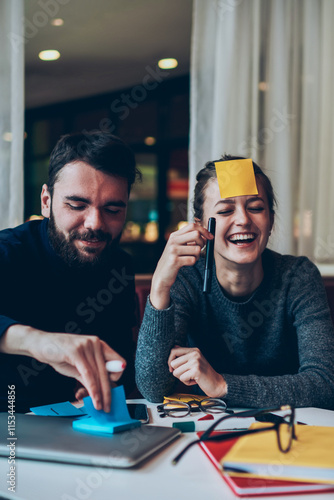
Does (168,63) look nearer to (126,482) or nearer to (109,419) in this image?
(109,419)

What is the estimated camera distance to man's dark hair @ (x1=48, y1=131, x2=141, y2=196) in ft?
4.48

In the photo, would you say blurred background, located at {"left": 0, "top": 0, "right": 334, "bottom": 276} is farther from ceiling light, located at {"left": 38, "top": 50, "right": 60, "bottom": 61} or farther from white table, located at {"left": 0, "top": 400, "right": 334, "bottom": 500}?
white table, located at {"left": 0, "top": 400, "right": 334, "bottom": 500}

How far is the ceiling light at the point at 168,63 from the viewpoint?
494cm

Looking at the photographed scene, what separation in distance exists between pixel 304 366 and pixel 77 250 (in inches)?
25.4

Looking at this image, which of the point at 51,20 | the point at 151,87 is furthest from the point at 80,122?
the point at 51,20

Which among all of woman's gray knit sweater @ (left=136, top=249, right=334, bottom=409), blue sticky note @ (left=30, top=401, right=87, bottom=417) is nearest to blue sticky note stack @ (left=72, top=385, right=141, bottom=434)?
blue sticky note @ (left=30, top=401, right=87, bottom=417)

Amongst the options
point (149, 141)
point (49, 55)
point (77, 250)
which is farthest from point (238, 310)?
point (149, 141)

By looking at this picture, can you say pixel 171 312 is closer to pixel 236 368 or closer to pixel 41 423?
pixel 236 368

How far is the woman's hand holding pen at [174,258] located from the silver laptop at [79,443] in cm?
43

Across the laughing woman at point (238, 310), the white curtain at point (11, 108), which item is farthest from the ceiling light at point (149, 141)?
the laughing woman at point (238, 310)

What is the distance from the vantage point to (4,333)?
96 cm

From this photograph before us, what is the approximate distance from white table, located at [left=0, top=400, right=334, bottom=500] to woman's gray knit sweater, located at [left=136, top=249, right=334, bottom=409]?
49 centimetres

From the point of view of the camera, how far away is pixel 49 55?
4.72 m

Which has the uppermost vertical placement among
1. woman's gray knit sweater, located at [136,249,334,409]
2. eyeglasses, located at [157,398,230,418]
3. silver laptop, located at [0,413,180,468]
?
woman's gray knit sweater, located at [136,249,334,409]
